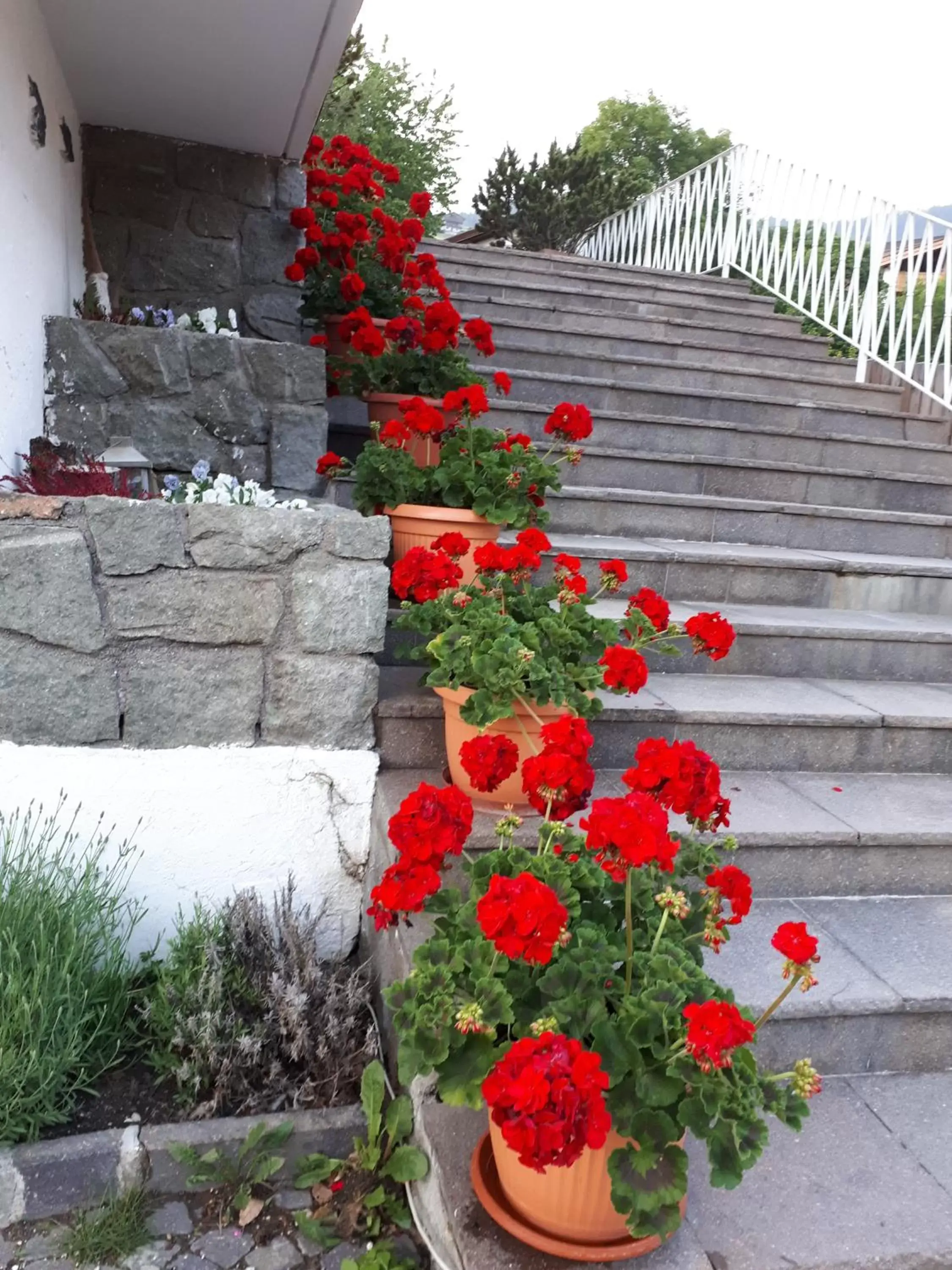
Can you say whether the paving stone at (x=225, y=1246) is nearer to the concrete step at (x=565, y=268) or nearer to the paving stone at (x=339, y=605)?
the paving stone at (x=339, y=605)

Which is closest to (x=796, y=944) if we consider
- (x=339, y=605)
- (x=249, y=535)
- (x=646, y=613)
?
(x=646, y=613)

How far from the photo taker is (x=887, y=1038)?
1.69 metres

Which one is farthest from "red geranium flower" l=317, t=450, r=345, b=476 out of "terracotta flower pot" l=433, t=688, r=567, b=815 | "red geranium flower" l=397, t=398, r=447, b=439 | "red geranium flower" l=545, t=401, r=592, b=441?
"terracotta flower pot" l=433, t=688, r=567, b=815

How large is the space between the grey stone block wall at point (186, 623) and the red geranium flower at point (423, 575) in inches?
1.7

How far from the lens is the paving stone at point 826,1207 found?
1243 mm

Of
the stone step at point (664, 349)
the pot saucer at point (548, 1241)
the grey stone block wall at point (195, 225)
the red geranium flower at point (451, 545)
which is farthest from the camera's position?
the stone step at point (664, 349)

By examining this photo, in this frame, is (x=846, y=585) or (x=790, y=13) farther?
(x=790, y=13)

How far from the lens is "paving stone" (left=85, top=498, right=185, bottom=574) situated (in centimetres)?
183

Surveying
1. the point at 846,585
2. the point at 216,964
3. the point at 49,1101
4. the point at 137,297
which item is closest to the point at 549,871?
the point at 216,964

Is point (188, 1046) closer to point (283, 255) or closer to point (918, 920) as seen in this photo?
point (918, 920)

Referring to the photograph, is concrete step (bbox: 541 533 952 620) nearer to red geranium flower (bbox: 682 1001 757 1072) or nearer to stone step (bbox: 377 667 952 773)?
stone step (bbox: 377 667 952 773)

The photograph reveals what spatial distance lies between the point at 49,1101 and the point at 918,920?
5.78 ft

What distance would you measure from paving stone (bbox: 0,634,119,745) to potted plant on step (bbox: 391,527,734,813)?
0.66m

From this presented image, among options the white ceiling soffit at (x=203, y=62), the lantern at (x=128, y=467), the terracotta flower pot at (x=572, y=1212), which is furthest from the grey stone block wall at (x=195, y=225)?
the terracotta flower pot at (x=572, y=1212)
